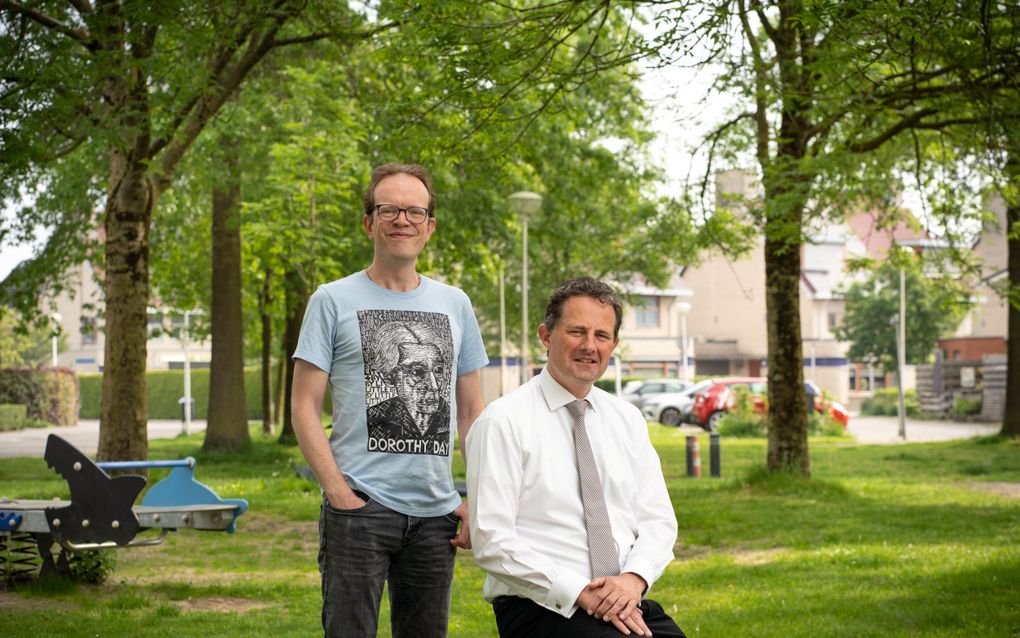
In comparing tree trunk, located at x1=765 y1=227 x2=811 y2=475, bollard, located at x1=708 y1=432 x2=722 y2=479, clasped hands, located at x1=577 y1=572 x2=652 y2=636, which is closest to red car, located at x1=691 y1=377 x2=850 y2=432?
bollard, located at x1=708 y1=432 x2=722 y2=479

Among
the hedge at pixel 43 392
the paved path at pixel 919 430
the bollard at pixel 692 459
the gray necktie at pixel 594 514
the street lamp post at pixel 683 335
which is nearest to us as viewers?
the gray necktie at pixel 594 514

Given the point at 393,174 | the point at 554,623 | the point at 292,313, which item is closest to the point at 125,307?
the point at 393,174

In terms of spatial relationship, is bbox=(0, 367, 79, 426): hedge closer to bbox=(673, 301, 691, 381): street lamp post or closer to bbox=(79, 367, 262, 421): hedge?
bbox=(79, 367, 262, 421): hedge

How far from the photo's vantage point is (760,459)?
22547mm

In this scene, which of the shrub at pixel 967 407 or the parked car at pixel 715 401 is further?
the shrub at pixel 967 407

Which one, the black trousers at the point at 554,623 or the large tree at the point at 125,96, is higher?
the large tree at the point at 125,96

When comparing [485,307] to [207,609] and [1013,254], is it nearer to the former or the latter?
[1013,254]

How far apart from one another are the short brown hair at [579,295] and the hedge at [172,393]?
162 ft

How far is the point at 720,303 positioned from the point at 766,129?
60.9 metres

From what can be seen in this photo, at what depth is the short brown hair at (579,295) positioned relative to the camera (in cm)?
385

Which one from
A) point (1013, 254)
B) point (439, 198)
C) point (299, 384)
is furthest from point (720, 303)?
point (299, 384)

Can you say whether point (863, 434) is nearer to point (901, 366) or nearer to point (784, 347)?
point (901, 366)

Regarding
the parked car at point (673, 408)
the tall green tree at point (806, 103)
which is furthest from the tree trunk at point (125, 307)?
the parked car at point (673, 408)

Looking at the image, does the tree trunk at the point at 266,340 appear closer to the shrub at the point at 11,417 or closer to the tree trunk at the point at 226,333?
the tree trunk at the point at 226,333
